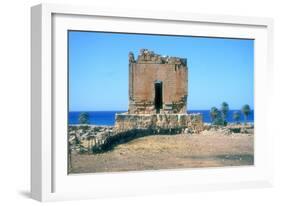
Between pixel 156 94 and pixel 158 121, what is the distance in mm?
339

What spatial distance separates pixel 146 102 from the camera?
910 cm

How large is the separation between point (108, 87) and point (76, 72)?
0.45 m

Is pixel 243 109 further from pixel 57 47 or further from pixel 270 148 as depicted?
pixel 57 47

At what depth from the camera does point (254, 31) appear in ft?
32.0

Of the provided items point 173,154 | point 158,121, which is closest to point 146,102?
point 158,121

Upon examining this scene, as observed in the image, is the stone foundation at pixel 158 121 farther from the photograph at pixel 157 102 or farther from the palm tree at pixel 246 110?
the palm tree at pixel 246 110

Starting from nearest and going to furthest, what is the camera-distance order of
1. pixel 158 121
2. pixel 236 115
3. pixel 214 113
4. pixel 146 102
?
1. pixel 146 102
2. pixel 158 121
3. pixel 214 113
4. pixel 236 115

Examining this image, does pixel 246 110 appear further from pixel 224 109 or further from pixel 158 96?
pixel 158 96

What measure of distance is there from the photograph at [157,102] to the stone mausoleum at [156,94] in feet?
0.04

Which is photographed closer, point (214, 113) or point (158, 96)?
point (158, 96)

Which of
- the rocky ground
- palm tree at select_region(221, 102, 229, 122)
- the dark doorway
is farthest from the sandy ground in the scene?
the dark doorway

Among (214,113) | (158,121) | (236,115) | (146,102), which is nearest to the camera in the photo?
(146,102)

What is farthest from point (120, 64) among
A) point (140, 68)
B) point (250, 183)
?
point (250, 183)

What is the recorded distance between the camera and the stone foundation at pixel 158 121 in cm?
900
